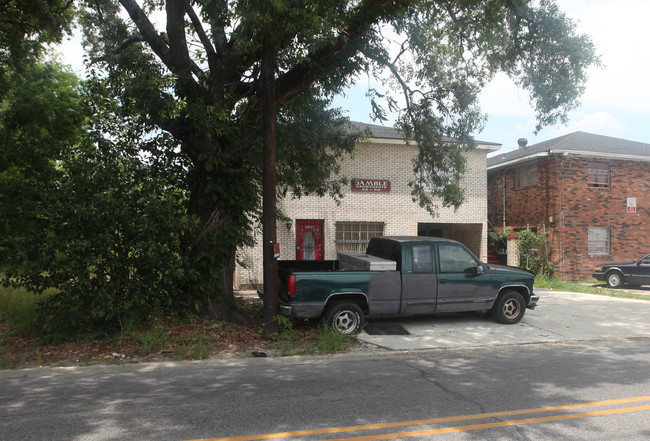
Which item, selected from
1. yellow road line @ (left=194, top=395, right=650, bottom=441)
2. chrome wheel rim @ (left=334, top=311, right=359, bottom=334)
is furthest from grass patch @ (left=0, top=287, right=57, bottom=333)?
yellow road line @ (left=194, top=395, right=650, bottom=441)

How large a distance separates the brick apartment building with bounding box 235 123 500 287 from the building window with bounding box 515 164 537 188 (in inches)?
169

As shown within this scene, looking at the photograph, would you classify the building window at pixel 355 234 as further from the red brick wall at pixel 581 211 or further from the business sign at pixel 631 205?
the business sign at pixel 631 205

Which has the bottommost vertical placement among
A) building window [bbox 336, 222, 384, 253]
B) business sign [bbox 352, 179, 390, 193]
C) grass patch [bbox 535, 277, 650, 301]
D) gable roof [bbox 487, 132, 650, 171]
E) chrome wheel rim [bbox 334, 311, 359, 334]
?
grass patch [bbox 535, 277, 650, 301]

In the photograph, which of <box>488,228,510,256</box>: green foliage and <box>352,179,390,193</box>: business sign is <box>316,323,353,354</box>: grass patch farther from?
<box>488,228,510,256</box>: green foliage

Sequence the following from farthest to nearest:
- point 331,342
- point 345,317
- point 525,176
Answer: point 525,176 < point 345,317 < point 331,342

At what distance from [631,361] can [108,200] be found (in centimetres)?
868

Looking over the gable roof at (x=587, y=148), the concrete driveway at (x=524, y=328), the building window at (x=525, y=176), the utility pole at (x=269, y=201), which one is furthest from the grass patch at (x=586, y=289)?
the utility pole at (x=269, y=201)

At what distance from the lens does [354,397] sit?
Answer: 516cm

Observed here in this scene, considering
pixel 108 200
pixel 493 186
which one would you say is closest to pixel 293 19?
pixel 108 200

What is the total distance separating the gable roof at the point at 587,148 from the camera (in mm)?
19466

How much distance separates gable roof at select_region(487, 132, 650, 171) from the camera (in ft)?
63.9

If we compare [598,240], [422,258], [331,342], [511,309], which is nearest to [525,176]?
[598,240]

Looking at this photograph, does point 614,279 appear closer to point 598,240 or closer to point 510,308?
point 598,240

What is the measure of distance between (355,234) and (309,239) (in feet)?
5.75
